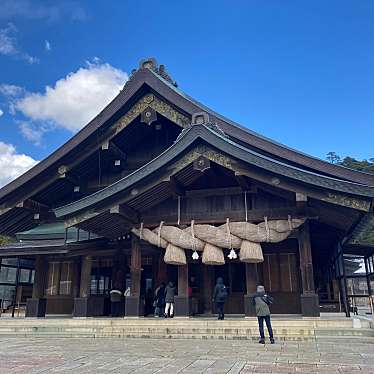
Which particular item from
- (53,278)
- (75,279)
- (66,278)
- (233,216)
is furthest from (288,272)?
(53,278)

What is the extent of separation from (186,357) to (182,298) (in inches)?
141

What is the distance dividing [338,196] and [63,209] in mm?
6899

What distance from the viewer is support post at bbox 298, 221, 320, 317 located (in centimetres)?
882

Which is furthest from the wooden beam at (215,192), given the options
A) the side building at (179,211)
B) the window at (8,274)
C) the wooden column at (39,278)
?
the window at (8,274)

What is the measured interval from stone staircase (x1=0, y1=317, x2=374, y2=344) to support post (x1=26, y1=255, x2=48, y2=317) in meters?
1.37

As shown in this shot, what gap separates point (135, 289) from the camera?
10344 millimetres

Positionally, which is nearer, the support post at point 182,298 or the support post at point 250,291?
the support post at point 250,291

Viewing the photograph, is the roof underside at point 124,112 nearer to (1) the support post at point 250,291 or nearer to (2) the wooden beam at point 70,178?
(2) the wooden beam at point 70,178

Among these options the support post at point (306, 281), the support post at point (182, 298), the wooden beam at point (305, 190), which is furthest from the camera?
the support post at point (182, 298)

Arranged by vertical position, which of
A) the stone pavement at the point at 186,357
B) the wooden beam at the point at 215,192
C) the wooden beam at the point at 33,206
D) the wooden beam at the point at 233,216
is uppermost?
the wooden beam at the point at 33,206

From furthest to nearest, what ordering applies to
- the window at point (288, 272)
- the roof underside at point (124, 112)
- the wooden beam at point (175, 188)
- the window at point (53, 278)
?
the window at point (53, 278) → the window at point (288, 272) → the roof underside at point (124, 112) → the wooden beam at point (175, 188)

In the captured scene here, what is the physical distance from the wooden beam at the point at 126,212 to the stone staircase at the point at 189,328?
8.69ft

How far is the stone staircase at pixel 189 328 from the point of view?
821 cm

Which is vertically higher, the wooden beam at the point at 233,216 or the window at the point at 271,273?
the wooden beam at the point at 233,216
